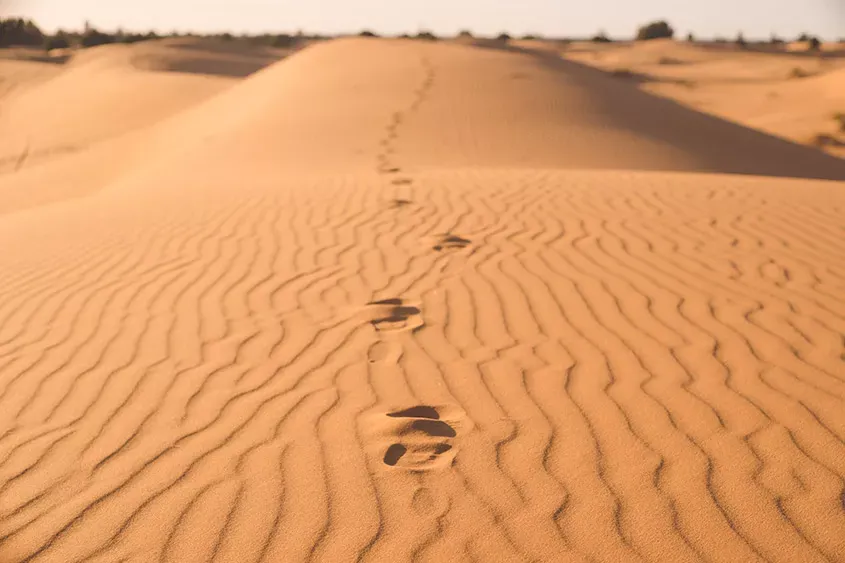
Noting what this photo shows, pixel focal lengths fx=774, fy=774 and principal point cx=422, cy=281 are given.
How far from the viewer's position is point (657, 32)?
59.8m

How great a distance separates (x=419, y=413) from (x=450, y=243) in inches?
108

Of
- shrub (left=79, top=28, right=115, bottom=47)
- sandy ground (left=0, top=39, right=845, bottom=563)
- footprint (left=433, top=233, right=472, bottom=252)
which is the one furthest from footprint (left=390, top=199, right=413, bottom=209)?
shrub (left=79, top=28, right=115, bottom=47)

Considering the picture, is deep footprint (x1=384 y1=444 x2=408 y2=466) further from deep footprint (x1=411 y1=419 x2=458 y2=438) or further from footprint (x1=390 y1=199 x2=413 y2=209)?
footprint (x1=390 y1=199 x2=413 y2=209)

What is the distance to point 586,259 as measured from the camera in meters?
5.18

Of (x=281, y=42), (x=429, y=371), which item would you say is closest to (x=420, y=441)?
(x=429, y=371)

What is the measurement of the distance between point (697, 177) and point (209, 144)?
311 inches

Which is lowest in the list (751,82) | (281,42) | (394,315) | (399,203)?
(751,82)

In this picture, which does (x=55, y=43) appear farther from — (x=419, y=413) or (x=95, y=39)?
(x=419, y=413)

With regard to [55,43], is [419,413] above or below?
above

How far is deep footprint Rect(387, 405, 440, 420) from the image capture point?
3109mm

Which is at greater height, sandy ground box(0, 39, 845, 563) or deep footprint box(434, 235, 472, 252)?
sandy ground box(0, 39, 845, 563)

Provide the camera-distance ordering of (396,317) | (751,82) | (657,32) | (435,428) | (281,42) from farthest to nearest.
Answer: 1. (657,32)
2. (281,42)
3. (751,82)
4. (396,317)
5. (435,428)

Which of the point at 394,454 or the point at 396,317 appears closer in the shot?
Answer: the point at 394,454

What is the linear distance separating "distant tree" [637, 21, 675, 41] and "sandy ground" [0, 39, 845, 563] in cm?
5581
